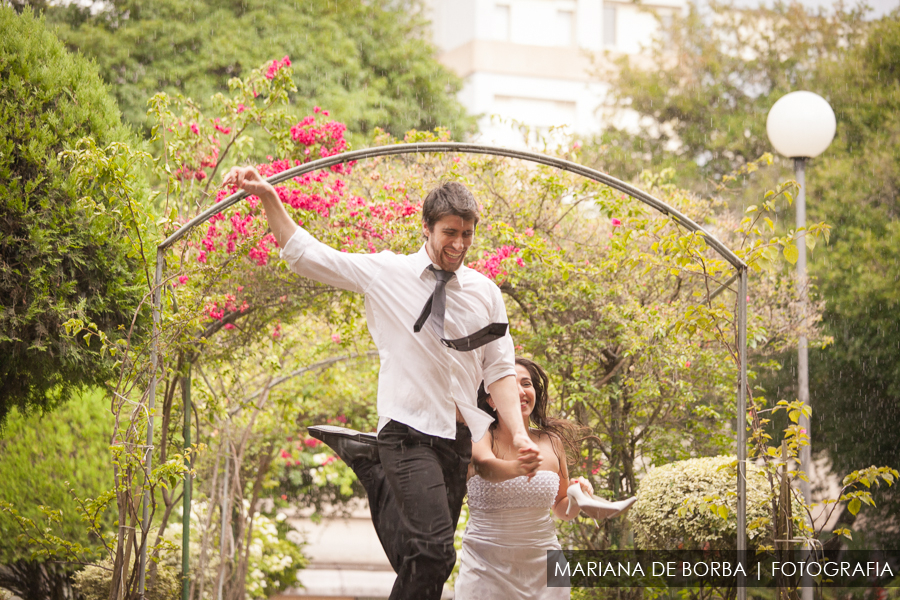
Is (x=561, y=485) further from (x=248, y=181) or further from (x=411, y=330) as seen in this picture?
(x=248, y=181)

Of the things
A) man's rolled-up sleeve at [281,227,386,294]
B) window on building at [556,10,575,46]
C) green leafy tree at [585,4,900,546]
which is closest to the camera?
man's rolled-up sleeve at [281,227,386,294]

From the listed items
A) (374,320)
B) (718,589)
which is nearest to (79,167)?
(374,320)

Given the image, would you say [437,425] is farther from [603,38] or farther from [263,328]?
[603,38]

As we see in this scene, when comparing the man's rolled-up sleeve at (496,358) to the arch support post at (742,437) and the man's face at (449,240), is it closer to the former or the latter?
the man's face at (449,240)

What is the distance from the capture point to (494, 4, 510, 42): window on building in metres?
20.2

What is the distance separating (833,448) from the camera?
30.6 feet

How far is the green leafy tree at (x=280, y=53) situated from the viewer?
512 inches

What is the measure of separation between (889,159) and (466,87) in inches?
443

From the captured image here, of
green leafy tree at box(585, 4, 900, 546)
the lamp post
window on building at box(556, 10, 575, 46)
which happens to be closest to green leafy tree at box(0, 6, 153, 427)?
the lamp post

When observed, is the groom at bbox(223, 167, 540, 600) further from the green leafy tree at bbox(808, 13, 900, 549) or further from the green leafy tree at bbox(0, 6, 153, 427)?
the green leafy tree at bbox(808, 13, 900, 549)

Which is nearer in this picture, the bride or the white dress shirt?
the white dress shirt

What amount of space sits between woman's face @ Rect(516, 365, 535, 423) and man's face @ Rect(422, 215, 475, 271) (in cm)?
90

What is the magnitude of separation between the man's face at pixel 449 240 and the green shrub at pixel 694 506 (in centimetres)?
262

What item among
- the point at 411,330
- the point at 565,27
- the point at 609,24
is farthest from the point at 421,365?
the point at 609,24
